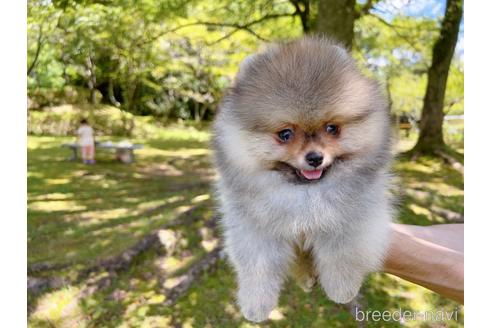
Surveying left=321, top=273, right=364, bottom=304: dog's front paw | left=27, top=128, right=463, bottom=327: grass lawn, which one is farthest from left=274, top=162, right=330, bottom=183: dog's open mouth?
left=27, top=128, right=463, bottom=327: grass lawn

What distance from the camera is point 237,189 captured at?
0.85m

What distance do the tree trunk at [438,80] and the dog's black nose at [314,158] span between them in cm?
230

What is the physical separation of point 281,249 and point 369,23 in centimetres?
188

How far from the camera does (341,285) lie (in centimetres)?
91

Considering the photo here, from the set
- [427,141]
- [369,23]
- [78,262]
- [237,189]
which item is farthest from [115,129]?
[237,189]

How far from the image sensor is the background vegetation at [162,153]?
234 centimetres

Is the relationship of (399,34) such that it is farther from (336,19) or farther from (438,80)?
(336,19)

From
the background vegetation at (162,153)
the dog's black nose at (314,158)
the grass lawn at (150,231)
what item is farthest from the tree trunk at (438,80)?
the dog's black nose at (314,158)

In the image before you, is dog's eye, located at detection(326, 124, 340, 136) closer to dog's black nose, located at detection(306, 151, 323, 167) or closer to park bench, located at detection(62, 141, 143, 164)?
dog's black nose, located at detection(306, 151, 323, 167)

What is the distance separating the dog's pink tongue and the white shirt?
251 centimetres

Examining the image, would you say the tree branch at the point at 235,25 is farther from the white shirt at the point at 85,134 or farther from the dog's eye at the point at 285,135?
the dog's eye at the point at 285,135

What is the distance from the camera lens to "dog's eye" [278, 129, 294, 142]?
0.75 metres

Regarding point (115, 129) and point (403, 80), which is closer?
point (403, 80)
